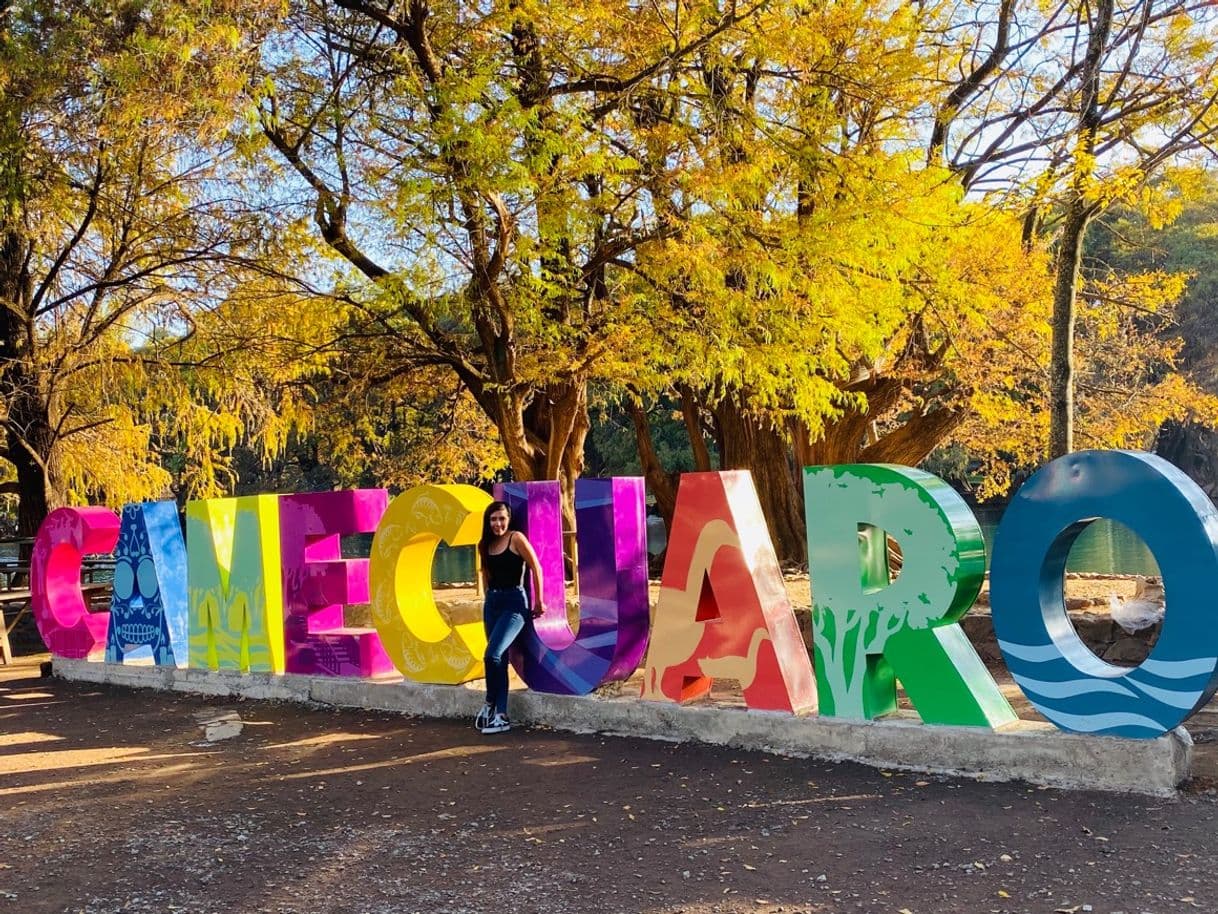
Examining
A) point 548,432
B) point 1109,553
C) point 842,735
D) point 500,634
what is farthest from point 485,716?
Answer: point 1109,553

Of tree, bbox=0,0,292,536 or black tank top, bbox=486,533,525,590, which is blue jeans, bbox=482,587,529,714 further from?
tree, bbox=0,0,292,536

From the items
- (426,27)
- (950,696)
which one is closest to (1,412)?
(426,27)

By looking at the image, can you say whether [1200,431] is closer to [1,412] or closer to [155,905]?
[1,412]

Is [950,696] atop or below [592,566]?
below

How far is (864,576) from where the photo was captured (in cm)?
607

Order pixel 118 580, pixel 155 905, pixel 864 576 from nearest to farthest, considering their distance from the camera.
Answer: pixel 155 905
pixel 864 576
pixel 118 580

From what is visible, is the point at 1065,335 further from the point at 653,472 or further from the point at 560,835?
the point at 653,472

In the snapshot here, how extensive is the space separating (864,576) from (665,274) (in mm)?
5403

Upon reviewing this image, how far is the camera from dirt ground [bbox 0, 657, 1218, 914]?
410 centimetres

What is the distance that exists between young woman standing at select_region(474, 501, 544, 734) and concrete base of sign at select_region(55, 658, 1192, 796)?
Answer: 11.5 inches

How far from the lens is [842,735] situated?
593 centimetres

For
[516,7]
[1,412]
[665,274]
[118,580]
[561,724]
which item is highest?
[516,7]

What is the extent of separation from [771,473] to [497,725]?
1117 centimetres

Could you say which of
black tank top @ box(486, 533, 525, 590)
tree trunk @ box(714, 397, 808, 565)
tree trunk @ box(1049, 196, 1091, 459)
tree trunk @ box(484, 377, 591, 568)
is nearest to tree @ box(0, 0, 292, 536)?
tree trunk @ box(484, 377, 591, 568)
